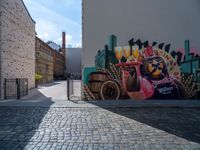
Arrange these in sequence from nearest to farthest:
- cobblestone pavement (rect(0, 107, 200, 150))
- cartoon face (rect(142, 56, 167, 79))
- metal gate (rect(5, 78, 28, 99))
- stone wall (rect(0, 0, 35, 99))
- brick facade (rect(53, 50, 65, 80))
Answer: cobblestone pavement (rect(0, 107, 200, 150)) → cartoon face (rect(142, 56, 167, 79)) → metal gate (rect(5, 78, 28, 99)) → stone wall (rect(0, 0, 35, 99)) → brick facade (rect(53, 50, 65, 80))

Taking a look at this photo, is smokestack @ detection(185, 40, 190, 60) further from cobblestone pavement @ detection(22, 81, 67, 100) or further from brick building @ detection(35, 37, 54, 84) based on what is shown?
brick building @ detection(35, 37, 54, 84)

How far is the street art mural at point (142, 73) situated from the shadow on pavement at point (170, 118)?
218 centimetres

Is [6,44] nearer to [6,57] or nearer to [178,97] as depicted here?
[6,57]

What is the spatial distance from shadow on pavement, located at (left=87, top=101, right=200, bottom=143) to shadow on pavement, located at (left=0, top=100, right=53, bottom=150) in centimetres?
278

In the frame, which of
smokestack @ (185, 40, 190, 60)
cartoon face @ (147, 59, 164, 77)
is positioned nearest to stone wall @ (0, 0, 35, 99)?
cartoon face @ (147, 59, 164, 77)

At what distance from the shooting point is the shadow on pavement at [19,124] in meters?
4.61

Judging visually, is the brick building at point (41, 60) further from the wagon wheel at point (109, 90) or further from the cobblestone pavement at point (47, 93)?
the wagon wheel at point (109, 90)

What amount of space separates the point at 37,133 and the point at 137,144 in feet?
8.00

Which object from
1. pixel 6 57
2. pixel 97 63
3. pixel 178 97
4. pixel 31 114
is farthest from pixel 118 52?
pixel 6 57

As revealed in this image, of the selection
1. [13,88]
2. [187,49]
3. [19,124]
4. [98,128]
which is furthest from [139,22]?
[13,88]

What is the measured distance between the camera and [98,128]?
5.64m

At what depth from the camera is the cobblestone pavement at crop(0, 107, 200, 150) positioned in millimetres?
4492

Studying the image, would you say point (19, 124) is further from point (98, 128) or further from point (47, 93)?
point (47, 93)

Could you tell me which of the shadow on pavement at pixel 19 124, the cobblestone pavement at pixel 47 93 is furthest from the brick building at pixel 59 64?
the shadow on pavement at pixel 19 124
